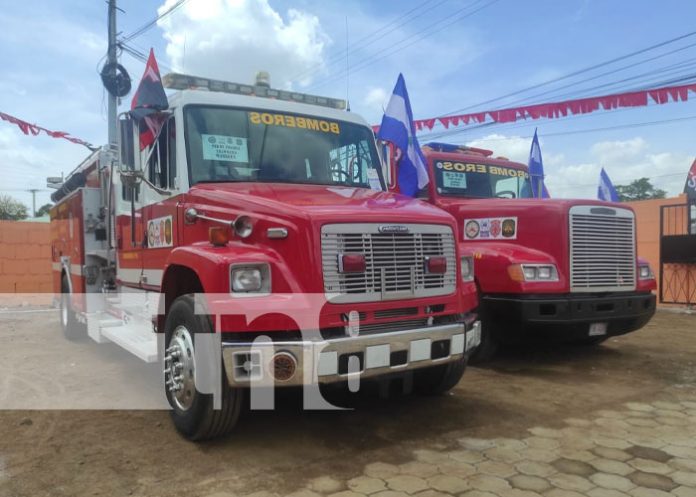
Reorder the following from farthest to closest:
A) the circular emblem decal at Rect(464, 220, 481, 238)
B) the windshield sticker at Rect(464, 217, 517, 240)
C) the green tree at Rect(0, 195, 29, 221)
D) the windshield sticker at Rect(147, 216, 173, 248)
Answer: the green tree at Rect(0, 195, 29, 221), the circular emblem decal at Rect(464, 220, 481, 238), the windshield sticker at Rect(464, 217, 517, 240), the windshield sticker at Rect(147, 216, 173, 248)

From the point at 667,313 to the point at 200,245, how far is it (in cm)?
960

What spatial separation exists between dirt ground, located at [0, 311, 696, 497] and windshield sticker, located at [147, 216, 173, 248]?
1388 mm

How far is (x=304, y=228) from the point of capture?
3.43 metres

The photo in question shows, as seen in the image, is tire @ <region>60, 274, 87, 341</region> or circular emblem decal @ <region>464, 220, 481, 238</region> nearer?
circular emblem decal @ <region>464, 220, 481, 238</region>

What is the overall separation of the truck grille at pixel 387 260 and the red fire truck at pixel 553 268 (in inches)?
64.0

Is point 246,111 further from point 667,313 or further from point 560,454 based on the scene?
point 667,313

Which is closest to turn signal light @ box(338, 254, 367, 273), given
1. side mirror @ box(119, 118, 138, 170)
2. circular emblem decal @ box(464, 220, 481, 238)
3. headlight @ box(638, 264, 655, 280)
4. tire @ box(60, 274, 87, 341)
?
side mirror @ box(119, 118, 138, 170)

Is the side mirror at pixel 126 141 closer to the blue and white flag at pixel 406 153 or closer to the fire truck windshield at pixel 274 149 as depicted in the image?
the fire truck windshield at pixel 274 149

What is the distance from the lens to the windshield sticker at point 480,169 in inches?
271

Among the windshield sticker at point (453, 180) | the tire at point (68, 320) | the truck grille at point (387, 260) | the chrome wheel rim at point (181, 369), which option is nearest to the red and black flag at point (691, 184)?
the windshield sticker at point (453, 180)

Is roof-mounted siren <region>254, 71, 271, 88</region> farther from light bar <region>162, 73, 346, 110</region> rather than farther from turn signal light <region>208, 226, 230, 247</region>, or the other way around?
turn signal light <region>208, 226, 230, 247</region>

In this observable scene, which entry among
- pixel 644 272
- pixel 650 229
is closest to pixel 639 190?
pixel 650 229

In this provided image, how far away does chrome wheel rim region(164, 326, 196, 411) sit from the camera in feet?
12.2

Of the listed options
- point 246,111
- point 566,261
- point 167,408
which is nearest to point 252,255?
point 246,111
